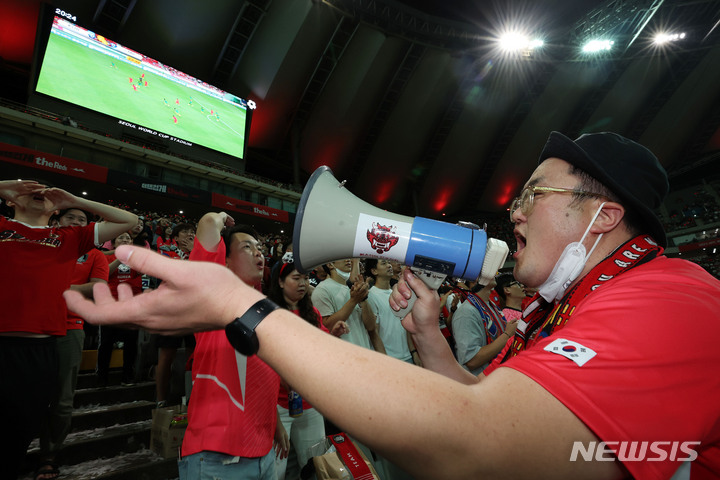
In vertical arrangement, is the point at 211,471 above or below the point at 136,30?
below

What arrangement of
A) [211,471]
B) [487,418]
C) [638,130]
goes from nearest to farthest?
[487,418]
[211,471]
[638,130]

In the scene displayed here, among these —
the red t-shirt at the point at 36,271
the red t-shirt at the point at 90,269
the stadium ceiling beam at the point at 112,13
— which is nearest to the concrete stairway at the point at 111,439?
the red t-shirt at the point at 90,269

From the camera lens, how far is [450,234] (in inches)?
50.1

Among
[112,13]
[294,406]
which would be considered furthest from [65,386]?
[112,13]

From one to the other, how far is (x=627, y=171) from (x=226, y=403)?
2.22 meters

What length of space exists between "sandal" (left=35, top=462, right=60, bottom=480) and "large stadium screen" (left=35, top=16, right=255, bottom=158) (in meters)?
16.8

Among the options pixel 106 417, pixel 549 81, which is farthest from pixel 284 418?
pixel 549 81

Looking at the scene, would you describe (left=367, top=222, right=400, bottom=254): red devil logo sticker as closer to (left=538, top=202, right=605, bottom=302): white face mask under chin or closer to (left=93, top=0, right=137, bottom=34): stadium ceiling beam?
(left=538, top=202, right=605, bottom=302): white face mask under chin

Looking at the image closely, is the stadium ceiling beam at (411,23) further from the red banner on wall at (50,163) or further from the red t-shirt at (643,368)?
the red t-shirt at (643,368)

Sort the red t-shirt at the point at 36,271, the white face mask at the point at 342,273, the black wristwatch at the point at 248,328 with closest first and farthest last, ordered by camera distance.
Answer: the black wristwatch at the point at 248,328 < the red t-shirt at the point at 36,271 < the white face mask at the point at 342,273

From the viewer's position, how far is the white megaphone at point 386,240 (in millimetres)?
1263

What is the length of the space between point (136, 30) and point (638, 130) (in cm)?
3299

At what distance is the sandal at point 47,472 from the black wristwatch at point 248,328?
3616 millimetres

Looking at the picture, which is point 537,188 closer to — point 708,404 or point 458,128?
point 708,404
